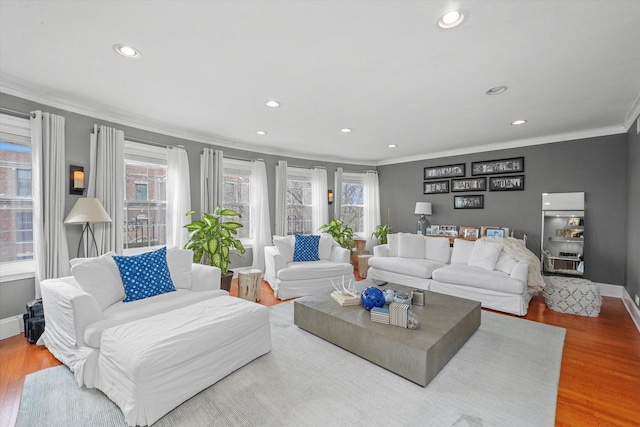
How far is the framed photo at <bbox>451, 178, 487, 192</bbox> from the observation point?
18.3 ft

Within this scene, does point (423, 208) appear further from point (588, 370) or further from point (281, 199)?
point (588, 370)

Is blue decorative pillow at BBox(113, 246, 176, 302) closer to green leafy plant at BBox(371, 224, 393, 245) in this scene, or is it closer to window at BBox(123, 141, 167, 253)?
window at BBox(123, 141, 167, 253)

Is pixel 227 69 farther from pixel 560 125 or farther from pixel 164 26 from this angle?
pixel 560 125

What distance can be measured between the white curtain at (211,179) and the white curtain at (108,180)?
120 cm

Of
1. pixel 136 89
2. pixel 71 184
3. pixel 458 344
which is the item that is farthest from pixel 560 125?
pixel 71 184

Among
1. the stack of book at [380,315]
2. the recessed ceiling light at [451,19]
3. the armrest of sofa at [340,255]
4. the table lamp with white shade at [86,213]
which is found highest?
the recessed ceiling light at [451,19]

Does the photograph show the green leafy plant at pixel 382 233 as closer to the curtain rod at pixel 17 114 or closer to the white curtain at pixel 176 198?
the white curtain at pixel 176 198

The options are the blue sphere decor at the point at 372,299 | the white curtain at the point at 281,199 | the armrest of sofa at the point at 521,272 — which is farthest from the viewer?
the white curtain at the point at 281,199

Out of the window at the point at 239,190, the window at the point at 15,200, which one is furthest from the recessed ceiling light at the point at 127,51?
the window at the point at 239,190

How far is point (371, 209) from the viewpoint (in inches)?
282

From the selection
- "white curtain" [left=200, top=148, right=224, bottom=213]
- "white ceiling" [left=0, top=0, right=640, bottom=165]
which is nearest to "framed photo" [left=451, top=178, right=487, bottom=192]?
"white ceiling" [left=0, top=0, right=640, bottom=165]

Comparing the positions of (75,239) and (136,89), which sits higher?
(136,89)

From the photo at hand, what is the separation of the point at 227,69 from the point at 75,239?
9.13 ft

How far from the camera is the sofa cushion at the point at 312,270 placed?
414 cm
